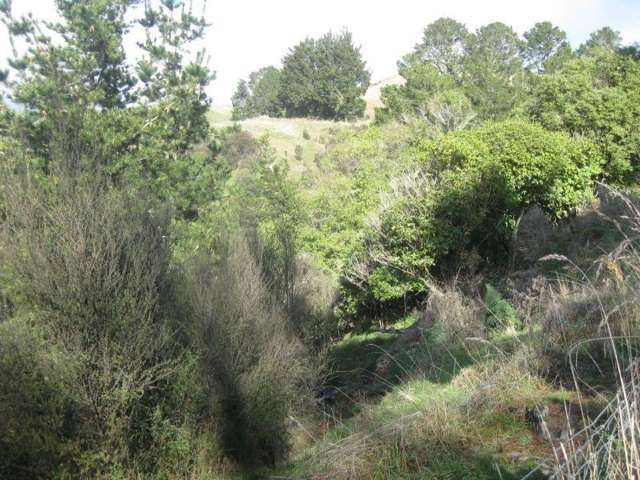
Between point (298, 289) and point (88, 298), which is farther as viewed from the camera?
point (298, 289)

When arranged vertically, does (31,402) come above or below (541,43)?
below

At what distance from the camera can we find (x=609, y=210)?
16891mm

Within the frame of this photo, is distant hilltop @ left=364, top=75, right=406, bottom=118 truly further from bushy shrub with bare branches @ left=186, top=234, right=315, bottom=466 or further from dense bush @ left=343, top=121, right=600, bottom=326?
bushy shrub with bare branches @ left=186, top=234, right=315, bottom=466

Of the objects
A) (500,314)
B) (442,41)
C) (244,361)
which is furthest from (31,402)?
(442,41)

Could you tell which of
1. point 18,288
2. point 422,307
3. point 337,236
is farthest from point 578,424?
point 337,236

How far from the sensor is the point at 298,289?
733 inches

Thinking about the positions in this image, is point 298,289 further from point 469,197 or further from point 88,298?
point 88,298

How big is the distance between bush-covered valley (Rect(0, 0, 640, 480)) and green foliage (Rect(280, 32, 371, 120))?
37.4 meters

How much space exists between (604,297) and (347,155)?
3305cm

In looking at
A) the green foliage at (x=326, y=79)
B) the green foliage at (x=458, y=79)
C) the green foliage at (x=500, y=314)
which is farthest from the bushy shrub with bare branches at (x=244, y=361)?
the green foliage at (x=326, y=79)

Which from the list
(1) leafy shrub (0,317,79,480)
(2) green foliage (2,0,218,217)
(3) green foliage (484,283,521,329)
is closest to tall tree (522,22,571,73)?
(2) green foliage (2,0,218,217)

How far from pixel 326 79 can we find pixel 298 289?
58.7 m

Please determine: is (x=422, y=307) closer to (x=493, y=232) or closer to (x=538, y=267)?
(x=493, y=232)

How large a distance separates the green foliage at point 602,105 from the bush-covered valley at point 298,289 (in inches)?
4.4
